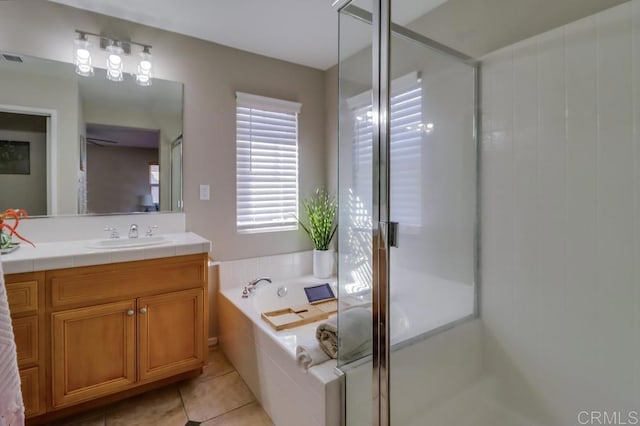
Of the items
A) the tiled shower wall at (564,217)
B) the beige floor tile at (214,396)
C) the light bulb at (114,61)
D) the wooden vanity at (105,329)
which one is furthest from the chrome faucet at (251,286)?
the light bulb at (114,61)

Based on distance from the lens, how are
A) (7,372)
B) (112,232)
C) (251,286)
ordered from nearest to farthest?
(7,372), (112,232), (251,286)

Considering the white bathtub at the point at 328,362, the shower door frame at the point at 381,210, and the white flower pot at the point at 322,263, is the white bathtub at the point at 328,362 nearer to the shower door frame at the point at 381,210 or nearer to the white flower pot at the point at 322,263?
the shower door frame at the point at 381,210

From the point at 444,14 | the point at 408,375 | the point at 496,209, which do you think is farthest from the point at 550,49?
the point at 408,375

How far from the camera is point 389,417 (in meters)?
1.34

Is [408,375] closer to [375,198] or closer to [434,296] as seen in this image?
[434,296]

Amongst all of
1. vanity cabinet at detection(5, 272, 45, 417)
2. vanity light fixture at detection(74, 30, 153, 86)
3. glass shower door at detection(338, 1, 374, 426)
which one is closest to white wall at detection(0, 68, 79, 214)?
vanity light fixture at detection(74, 30, 153, 86)

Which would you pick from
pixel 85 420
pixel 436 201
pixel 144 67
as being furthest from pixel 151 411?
pixel 144 67

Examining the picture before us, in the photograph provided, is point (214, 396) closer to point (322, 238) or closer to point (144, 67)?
point (322, 238)

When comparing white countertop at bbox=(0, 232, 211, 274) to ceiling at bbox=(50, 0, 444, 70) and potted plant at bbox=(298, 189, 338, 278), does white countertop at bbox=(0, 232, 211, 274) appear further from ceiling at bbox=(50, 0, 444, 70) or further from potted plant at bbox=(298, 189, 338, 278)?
ceiling at bbox=(50, 0, 444, 70)

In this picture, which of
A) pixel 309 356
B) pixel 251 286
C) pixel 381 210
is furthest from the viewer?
pixel 251 286

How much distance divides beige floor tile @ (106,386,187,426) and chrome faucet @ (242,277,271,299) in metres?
0.70

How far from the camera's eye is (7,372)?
74cm

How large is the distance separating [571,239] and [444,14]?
141 cm

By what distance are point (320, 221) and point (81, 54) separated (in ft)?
6.43
